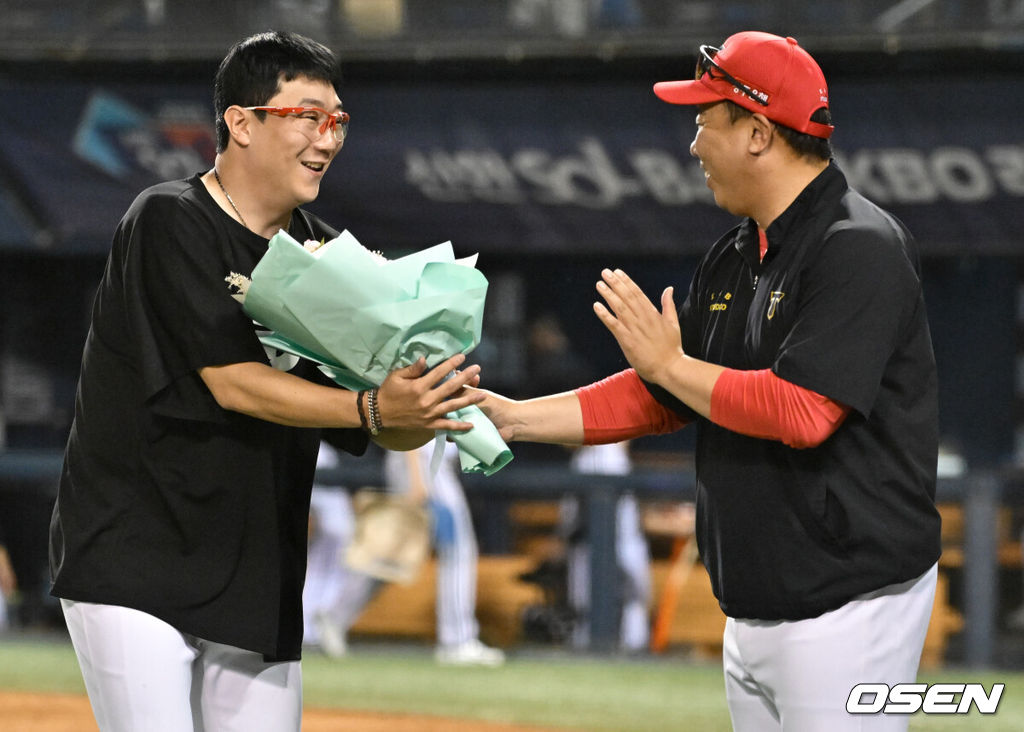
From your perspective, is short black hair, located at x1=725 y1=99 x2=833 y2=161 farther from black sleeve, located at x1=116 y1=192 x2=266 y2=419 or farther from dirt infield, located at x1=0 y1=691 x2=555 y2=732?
dirt infield, located at x1=0 y1=691 x2=555 y2=732

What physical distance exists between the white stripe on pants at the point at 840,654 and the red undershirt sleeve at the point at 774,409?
0.37 metres

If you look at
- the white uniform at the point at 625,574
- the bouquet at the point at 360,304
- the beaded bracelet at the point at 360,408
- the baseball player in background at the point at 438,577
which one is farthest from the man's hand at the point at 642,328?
the white uniform at the point at 625,574

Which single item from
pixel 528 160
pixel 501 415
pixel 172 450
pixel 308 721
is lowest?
pixel 308 721

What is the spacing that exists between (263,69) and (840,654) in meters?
1.63

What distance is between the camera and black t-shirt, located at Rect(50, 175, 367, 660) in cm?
287

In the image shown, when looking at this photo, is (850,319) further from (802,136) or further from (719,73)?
(719,73)

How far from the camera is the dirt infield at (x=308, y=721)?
658cm

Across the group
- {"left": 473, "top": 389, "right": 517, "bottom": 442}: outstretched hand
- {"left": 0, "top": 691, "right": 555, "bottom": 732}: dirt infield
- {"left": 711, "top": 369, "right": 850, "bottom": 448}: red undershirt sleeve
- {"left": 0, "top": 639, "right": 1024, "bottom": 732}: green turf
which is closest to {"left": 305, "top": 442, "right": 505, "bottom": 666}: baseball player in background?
{"left": 0, "top": 639, "right": 1024, "bottom": 732}: green turf

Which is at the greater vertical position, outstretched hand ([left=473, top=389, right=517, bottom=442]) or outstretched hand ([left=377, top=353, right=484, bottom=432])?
outstretched hand ([left=377, top=353, right=484, bottom=432])

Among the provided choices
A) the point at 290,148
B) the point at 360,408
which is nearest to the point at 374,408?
the point at 360,408

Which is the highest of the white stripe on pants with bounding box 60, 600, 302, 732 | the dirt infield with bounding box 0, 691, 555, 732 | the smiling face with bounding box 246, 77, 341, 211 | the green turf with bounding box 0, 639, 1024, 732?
the smiling face with bounding box 246, 77, 341, 211

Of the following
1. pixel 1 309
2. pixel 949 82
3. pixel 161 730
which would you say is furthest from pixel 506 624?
pixel 1 309

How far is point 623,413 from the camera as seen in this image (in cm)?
349

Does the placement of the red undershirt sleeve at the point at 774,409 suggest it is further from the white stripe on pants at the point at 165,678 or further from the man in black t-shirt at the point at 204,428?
the white stripe on pants at the point at 165,678
